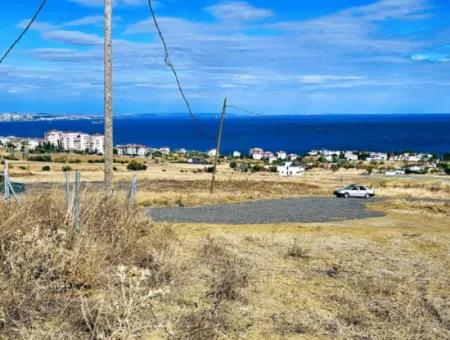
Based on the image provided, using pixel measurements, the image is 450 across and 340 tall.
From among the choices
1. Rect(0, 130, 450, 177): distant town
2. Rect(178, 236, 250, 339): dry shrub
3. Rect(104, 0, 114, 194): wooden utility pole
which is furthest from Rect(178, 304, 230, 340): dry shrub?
Rect(0, 130, 450, 177): distant town

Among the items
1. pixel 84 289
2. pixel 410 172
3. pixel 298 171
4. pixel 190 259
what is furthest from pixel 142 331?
pixel 410 172

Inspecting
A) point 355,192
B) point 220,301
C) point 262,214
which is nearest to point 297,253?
→ point 220,301

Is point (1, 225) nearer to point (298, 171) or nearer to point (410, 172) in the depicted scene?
point (298, 171)

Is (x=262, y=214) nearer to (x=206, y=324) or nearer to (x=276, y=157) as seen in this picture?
(x=206, y=324)

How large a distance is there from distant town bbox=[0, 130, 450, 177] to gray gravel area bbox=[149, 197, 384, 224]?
3246 centimetres

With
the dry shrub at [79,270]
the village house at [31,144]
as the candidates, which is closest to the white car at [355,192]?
the dry shrub at [79,270]

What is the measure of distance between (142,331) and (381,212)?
23.2 meters

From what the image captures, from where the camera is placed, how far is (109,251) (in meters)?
9.07

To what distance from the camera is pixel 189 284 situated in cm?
883

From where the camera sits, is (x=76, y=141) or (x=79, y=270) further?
(x=76, y=141)

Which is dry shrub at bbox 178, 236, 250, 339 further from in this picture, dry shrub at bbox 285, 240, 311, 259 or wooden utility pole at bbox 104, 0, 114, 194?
wooden utility pole at bbox 104, 0, 114, 194

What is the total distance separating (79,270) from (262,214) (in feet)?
58.9

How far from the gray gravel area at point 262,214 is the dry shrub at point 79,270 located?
34.9ft

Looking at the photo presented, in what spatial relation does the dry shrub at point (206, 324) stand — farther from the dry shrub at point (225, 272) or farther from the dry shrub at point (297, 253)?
the dry shrub at point (297, 253)
